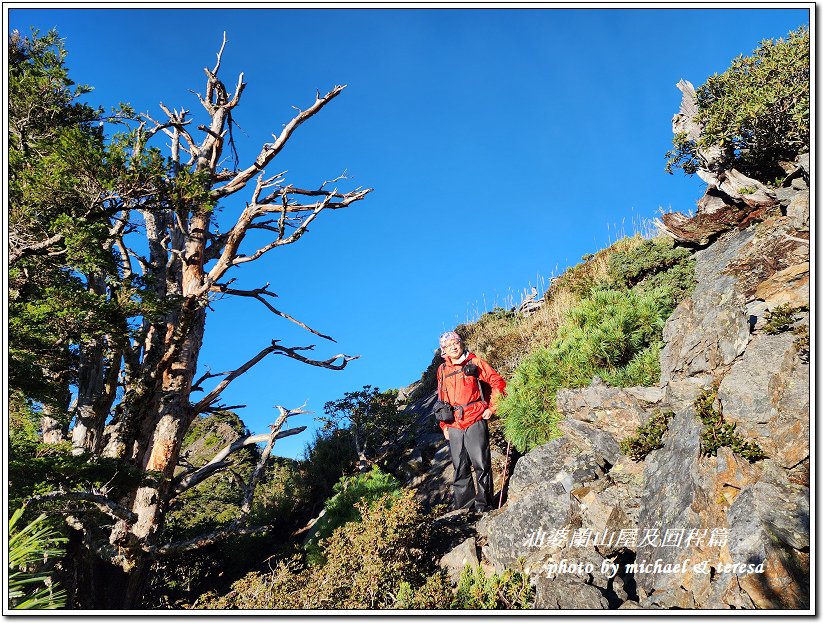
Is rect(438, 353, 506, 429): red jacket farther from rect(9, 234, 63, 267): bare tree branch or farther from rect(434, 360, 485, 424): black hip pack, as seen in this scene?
rect(9, 234, 63, 267): bare tree branch

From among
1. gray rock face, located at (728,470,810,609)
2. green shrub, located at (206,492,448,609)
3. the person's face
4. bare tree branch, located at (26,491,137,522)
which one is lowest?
green shrub, located at (206,492,448,609)

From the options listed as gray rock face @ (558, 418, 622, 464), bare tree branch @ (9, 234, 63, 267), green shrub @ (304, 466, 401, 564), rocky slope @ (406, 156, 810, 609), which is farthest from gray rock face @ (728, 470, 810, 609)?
bare tree branch @ (9, 234, 63, 267)

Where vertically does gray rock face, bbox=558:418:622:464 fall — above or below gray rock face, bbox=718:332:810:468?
below

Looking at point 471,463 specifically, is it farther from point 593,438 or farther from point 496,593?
point 496,593

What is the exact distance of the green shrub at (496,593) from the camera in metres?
→ 4.90

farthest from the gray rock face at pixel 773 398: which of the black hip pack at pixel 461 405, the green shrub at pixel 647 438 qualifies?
the black hip pack at pixel 461 405

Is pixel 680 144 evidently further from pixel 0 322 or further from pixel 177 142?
pixel 0 322

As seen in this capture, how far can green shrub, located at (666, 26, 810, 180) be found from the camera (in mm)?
11891

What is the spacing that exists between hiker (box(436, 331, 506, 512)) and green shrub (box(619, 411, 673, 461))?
1.91 meters

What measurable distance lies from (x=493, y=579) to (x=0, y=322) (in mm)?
5478

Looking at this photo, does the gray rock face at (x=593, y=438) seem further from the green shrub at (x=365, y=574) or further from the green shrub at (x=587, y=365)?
the green shrub at (x=365, y=574)

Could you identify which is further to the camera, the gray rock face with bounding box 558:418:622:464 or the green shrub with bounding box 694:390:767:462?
the gray rock face with bounding box 558:418:622:464

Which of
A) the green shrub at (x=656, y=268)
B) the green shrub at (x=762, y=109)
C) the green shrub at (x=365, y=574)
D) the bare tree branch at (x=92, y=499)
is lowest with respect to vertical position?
the green shrub at (x=365, y=574)

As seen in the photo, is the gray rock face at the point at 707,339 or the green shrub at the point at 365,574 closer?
the green shrub at the point at 365,574
